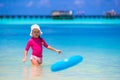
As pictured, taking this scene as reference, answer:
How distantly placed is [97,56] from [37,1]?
22551 millimetres

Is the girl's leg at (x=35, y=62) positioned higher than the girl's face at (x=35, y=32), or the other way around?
the girl's face at (x=35, y=32)

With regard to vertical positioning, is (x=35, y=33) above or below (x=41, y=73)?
above

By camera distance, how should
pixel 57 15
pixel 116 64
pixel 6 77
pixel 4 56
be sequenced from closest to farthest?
1. pixel 6 77
2. pixel 116 64
3. pixel 4 56
4. pixel 57 15

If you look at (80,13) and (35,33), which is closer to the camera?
(35,33)

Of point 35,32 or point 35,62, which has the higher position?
point 35,32

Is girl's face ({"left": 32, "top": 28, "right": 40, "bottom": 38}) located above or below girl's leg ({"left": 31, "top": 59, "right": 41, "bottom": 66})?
above

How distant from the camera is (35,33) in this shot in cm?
606

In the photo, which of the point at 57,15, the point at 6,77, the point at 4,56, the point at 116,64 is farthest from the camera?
the point at 57,15

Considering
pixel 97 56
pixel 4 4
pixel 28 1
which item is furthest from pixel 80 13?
pixel 97 56

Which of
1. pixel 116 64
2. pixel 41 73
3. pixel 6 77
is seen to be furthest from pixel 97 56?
pixel 6 77

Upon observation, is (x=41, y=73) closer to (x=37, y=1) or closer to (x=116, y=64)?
(x=116, y=64)

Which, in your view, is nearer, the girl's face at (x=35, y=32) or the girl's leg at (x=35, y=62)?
the girl's face at (x=35, y=32)

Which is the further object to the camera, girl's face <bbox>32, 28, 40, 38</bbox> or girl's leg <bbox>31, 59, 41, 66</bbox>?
girl's leg <bbox>31, 59, 41, 66</bbox>

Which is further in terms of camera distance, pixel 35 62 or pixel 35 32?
pixel 35 62
